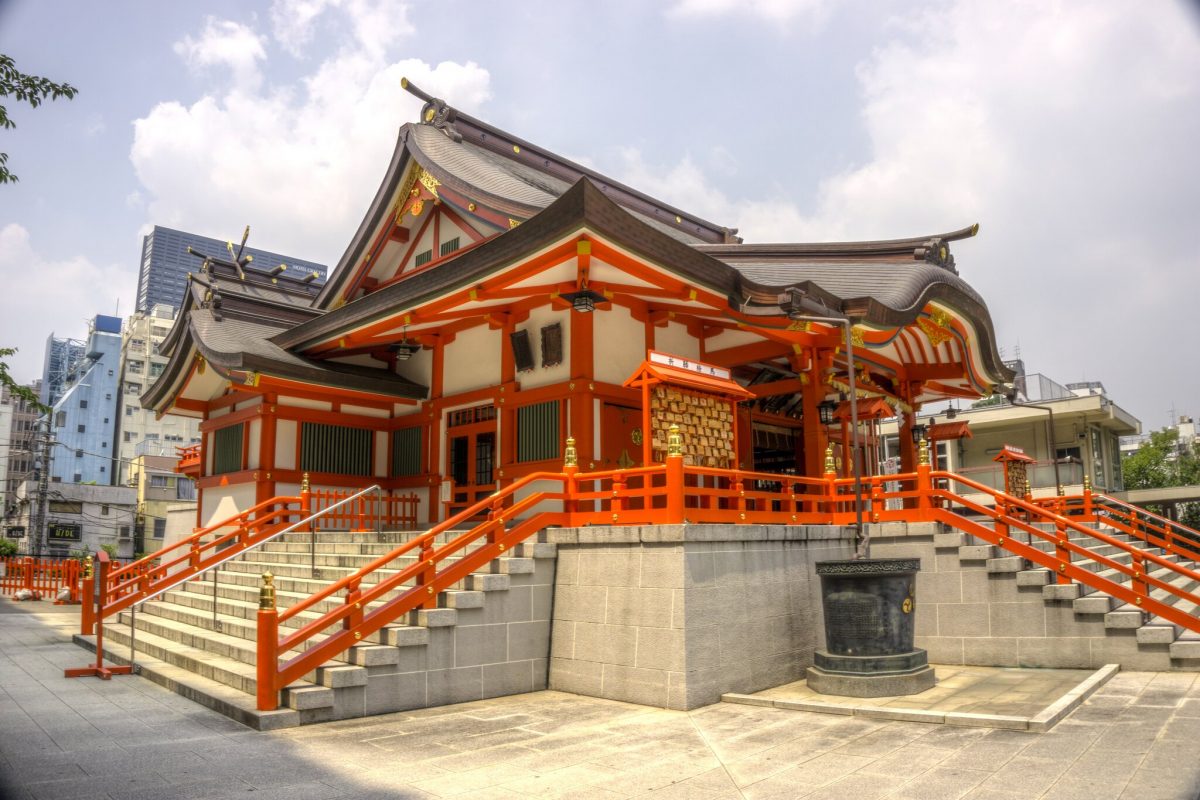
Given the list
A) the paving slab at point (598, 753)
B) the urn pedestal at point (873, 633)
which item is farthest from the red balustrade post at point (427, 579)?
the urn pedestal at point (873, 633)

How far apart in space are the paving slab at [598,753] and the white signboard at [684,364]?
426cm

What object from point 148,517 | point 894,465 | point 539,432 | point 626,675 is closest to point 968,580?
point 626,675

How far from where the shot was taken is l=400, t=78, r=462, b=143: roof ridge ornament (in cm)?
1783

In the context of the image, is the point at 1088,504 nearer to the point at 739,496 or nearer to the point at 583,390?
the point at 739,496

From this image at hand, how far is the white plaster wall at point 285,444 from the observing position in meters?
16.4

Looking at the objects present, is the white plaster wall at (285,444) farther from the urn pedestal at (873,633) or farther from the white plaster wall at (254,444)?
the urn pedestal at (873,633)

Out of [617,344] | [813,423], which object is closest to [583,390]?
[617,344]

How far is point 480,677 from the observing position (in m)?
9.73

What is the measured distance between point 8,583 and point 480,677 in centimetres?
2104

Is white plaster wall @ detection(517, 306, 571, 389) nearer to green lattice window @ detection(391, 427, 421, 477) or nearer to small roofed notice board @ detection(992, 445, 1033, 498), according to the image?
green lattice window @ detection(391, 427, 421, 477)

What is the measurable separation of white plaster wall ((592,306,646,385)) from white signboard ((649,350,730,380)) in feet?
6.93

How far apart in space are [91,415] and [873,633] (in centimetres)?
7840

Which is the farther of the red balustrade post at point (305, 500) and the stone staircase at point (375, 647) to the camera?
the red balustrade post at point (305, 500)

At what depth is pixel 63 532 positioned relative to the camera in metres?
54.4
